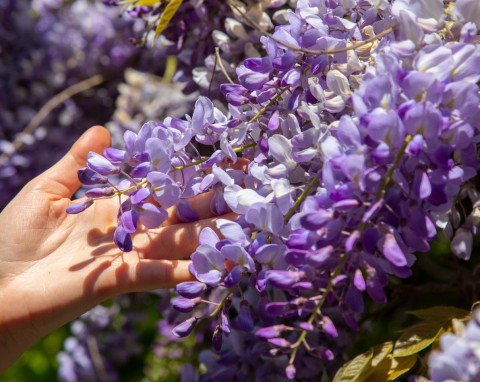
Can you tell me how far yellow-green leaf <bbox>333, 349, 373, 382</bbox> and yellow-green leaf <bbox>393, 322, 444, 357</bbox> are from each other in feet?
0.13

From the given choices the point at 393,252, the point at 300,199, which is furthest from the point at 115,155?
the point at 393,252

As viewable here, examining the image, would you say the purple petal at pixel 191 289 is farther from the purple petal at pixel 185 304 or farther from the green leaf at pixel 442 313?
the green leaf at pixel 442 313

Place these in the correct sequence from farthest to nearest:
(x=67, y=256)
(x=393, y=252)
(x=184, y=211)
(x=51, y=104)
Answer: (x=51, y=104) → (x=67, y=256) → (x=184, y=211) → (x=393, y=252)

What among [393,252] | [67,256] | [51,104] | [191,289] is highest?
[393,252]

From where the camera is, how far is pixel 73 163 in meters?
1.16

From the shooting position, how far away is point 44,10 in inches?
77.5

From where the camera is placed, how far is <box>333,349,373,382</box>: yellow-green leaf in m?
0.84

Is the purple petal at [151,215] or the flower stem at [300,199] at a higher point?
the flower stem at [300,199]

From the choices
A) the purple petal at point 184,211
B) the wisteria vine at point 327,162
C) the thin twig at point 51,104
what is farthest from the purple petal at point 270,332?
the thin twig at point 51,104

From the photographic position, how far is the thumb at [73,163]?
114 centimetres

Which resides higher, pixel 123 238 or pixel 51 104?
pixel 123 238

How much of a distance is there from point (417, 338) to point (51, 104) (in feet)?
3.78

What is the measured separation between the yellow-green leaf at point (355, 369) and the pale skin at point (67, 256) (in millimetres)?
235

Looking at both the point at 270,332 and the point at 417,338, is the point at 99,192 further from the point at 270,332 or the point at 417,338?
the point at 417,338
